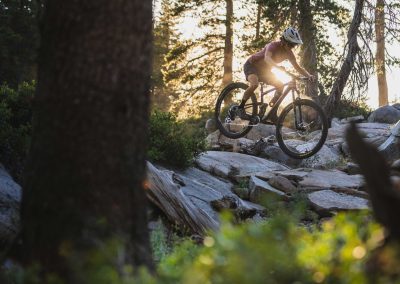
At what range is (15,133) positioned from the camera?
8109 millimetres

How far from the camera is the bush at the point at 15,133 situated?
25.6 feet

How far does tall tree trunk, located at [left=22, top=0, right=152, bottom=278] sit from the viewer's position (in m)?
2.88

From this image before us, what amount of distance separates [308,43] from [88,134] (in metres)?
18.4

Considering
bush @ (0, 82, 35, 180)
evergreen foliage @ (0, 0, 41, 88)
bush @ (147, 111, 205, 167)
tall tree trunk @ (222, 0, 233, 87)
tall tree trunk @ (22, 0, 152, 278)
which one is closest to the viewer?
tall tree trunk @ (22, 0, 152, 278)

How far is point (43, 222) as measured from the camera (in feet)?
9.50

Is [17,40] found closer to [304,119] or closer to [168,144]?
[168,144]

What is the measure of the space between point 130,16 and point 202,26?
89.0ft

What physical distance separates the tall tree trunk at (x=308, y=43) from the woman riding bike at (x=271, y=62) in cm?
874

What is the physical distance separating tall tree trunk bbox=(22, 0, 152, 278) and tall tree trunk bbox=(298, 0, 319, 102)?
17577mm

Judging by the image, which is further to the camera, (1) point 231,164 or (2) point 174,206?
(1) point 231,164

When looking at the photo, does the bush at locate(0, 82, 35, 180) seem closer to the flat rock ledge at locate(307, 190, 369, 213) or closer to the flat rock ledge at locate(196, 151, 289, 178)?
the flat rock ledge at locate(196, 151, 289, 178)

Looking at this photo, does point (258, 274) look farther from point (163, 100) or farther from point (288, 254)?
point (163, 100)

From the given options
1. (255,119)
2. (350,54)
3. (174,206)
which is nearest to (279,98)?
(255,119)

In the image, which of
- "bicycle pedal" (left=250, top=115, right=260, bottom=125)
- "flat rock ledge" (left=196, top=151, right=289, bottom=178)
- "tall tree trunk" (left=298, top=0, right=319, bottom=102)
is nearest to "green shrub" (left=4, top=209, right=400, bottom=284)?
"bicycle pedal" (left=250, top=115, right=260, bottom=125)
